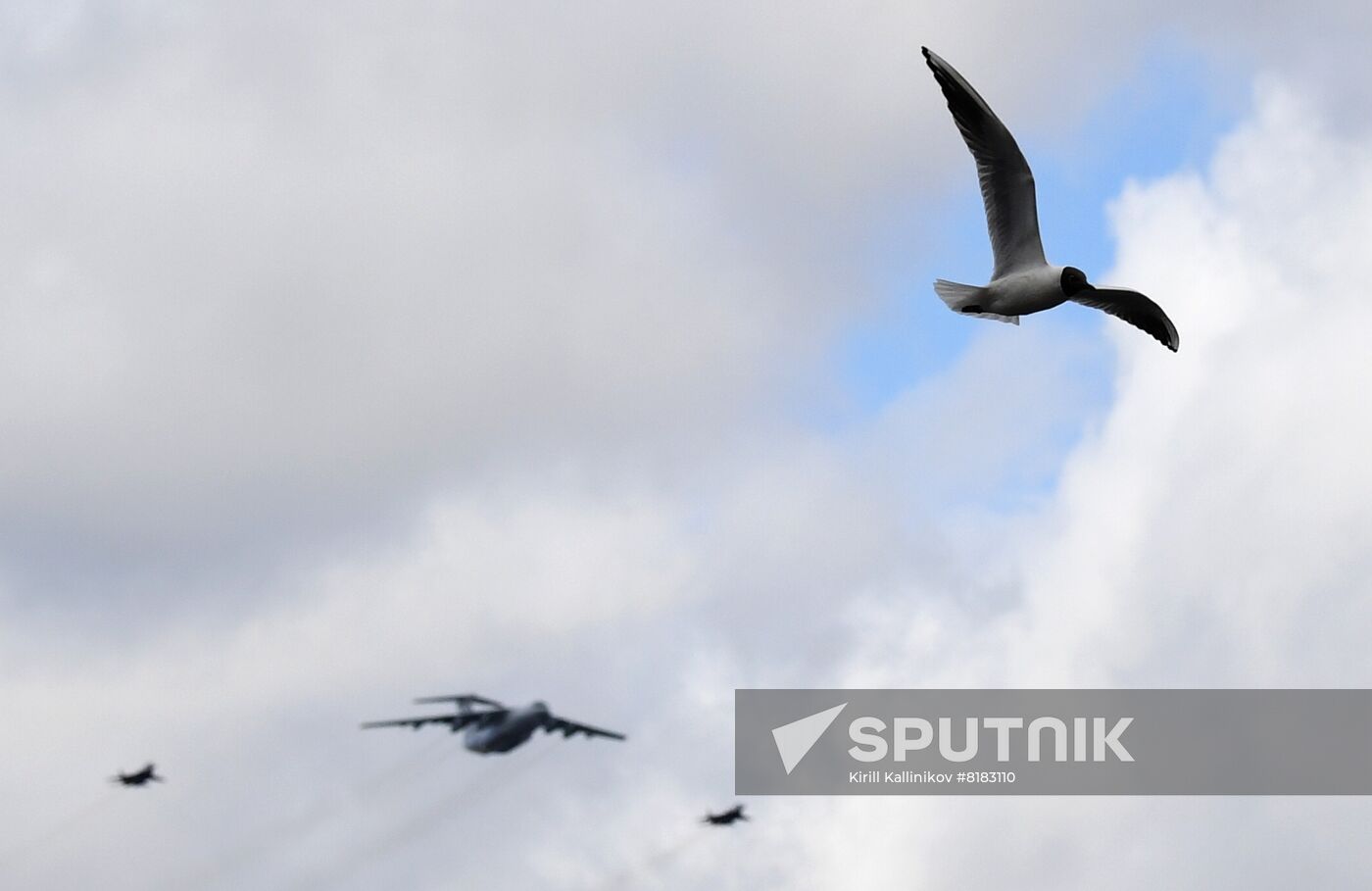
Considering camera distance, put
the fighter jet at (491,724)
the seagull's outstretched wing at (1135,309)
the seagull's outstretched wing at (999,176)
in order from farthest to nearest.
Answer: the fighter jet at (491,724) → the seagull's outstretched wing at (1135,309) → the seagull's outstretched wing at (999,176)

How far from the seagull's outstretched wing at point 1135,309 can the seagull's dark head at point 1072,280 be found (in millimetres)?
1240

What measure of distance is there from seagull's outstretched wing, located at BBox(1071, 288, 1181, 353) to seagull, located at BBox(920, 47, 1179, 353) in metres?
0.17

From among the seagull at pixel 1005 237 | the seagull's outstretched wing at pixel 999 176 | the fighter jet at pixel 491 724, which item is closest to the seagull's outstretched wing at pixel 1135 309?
the seagull at pixel 1005 237

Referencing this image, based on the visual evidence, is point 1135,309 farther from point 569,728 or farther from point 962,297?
point 569,728

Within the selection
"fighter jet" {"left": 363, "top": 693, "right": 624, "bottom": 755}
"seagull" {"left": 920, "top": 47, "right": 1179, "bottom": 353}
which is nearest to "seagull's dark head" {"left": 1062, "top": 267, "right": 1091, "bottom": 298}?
"seagull" {"left": 920, "top": 47, "right": 1179, "bottom": 353}

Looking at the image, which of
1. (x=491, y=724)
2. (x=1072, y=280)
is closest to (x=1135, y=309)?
(x=1072, y=280)

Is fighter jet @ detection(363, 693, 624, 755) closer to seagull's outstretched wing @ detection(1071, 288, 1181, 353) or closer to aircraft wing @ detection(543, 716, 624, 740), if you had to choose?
aircraft wing @ detection(543, 716, 624, 740)

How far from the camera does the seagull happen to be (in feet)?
134

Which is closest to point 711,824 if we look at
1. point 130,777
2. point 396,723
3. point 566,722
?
point 566,722

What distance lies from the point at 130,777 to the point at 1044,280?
258ft

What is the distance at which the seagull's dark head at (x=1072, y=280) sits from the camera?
4141 cm

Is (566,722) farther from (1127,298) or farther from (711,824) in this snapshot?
(1127,298)

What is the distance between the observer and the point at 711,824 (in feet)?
362

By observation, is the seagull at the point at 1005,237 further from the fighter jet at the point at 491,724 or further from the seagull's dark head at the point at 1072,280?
the fighter jet at the point at 491,724
